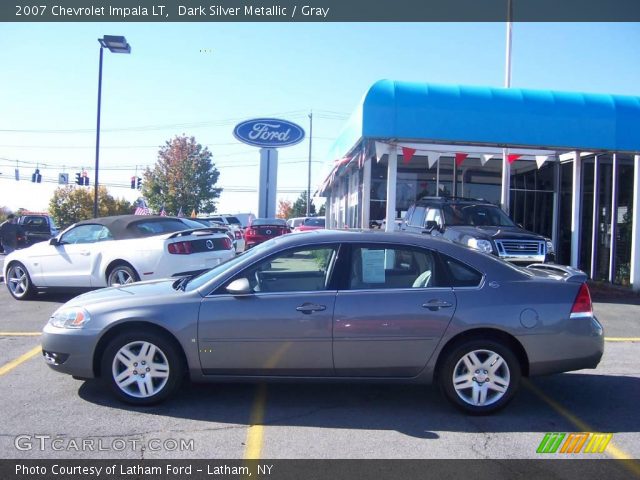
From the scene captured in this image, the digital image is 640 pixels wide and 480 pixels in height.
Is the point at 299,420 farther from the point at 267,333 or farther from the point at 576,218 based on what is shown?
the point at 576,218

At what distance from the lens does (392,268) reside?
513 centimetres

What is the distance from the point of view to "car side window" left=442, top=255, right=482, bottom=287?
5020 mm

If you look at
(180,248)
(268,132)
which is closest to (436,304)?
(180,248)

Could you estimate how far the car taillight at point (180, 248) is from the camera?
9.43 m

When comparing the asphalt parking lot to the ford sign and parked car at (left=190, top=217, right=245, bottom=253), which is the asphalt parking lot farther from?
the ford sign

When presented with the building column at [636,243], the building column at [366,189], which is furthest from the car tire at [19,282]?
the building column at [636,243]

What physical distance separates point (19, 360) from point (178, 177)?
4148 centimetres

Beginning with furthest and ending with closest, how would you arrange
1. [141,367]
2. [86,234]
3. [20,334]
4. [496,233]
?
[496,233], [86,234], [20,334], [141,367]

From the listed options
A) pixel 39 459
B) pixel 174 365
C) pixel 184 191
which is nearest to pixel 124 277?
pixel 174 365

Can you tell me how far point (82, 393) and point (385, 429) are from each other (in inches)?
112

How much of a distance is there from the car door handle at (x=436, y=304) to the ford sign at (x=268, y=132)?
21.3 meters

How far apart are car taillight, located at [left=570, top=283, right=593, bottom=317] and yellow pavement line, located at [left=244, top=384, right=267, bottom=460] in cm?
283

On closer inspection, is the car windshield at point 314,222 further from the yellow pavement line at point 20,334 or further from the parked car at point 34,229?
the yellow pavement line at point 20,334

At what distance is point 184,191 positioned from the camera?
45812 mm
